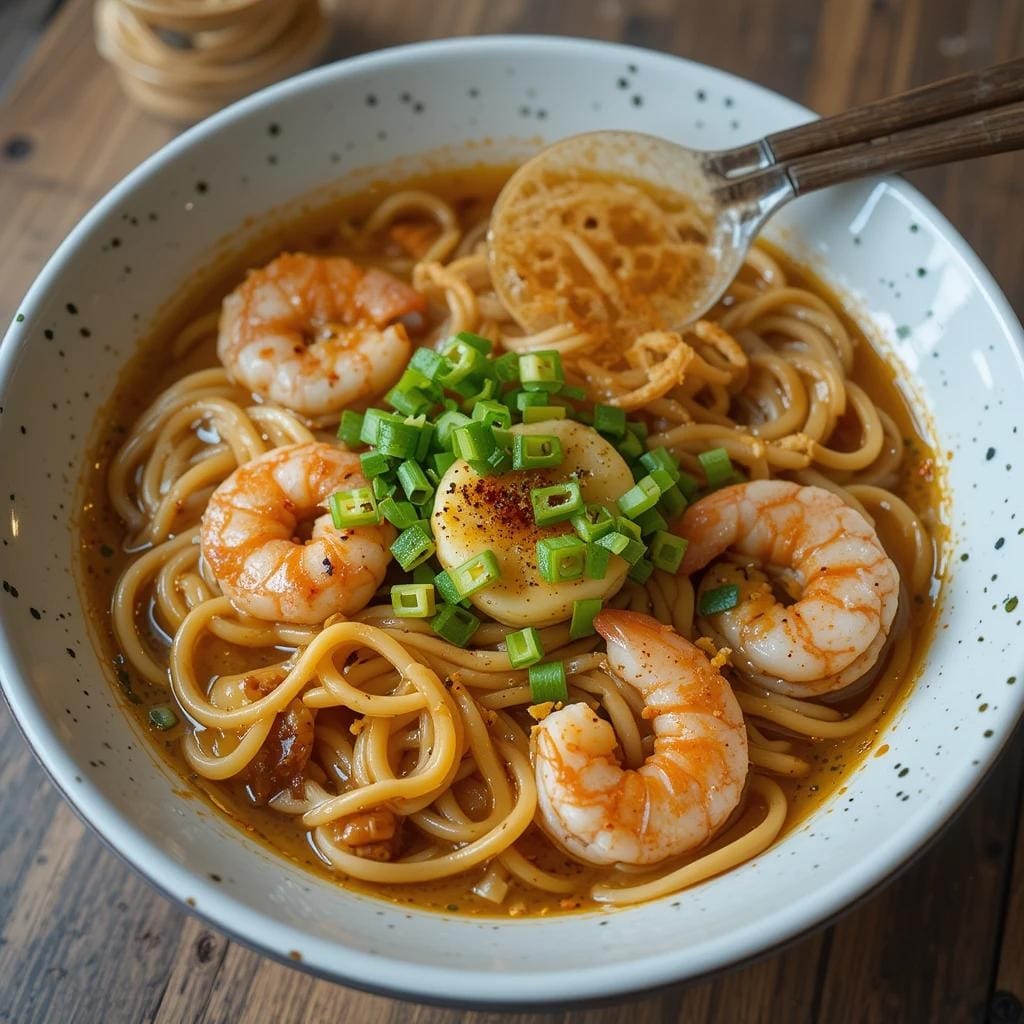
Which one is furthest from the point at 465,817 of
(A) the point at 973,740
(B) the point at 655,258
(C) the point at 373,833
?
(B) the point at 655,258

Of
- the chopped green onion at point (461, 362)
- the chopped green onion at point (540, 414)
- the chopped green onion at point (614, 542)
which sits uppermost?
the chopped green onion at point (461, 362)

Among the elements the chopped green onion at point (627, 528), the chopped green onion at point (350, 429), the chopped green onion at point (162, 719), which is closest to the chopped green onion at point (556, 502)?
the chopped green onion at point (627, 528)

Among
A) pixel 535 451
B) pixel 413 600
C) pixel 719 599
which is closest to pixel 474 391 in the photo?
pixel 535 451

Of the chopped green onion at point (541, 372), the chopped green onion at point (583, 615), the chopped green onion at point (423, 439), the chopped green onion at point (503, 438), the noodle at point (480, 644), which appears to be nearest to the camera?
the noodle at point (480, 644)

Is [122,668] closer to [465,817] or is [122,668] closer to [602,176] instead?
[465,817]

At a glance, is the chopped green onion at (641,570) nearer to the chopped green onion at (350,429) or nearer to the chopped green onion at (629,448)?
the chopped green onion at (629,448)

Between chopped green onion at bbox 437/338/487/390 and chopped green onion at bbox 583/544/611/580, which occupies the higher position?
chopped green onion at bbox 437/338/487/390

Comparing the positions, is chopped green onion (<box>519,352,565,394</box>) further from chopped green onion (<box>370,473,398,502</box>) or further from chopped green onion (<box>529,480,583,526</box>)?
chopped green onion (<box>370,473,398,502</box>)

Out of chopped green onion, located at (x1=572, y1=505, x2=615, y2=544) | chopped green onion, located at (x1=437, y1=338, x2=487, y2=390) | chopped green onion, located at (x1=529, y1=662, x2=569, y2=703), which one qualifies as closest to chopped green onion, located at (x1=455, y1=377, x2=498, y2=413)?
chopped green onion, located at (x1=437, y1=338, x2=487, y2=390)
